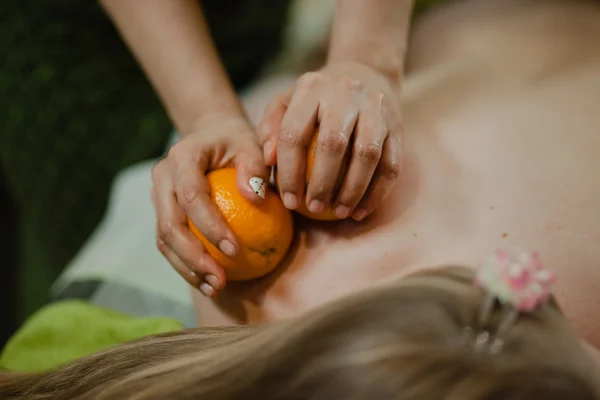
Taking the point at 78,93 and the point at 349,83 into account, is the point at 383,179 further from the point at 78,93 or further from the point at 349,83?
the point at 78,93

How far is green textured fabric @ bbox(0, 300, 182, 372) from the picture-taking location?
2.83 feet

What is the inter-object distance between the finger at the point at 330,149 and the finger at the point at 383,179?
0.05m

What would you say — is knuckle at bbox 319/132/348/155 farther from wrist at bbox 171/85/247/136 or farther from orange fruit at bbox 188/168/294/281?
wrist at bbox 171/85/247/136

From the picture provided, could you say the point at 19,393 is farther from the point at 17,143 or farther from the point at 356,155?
the point at 17,143

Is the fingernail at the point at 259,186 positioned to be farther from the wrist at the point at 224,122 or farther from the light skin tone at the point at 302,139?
the wrist at the point at 224,122

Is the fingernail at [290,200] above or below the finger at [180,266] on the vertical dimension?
above

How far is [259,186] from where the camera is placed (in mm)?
660

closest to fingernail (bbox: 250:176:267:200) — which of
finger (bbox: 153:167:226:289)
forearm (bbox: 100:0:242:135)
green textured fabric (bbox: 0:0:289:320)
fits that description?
finger (bbox: 153:167:226:289)

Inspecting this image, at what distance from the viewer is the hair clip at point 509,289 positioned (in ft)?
1.49

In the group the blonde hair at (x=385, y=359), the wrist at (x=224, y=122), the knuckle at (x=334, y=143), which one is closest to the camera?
the blonde hair at (x=385, y=359)

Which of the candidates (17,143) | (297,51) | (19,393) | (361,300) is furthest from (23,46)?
(361,300)

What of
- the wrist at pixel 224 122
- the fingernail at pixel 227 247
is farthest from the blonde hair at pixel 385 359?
the wrist at pixel 224 122

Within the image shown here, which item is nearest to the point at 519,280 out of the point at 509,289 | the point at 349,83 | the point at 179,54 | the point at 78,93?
the point at 509,289

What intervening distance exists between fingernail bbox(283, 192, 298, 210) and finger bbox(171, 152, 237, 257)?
0.25ft
